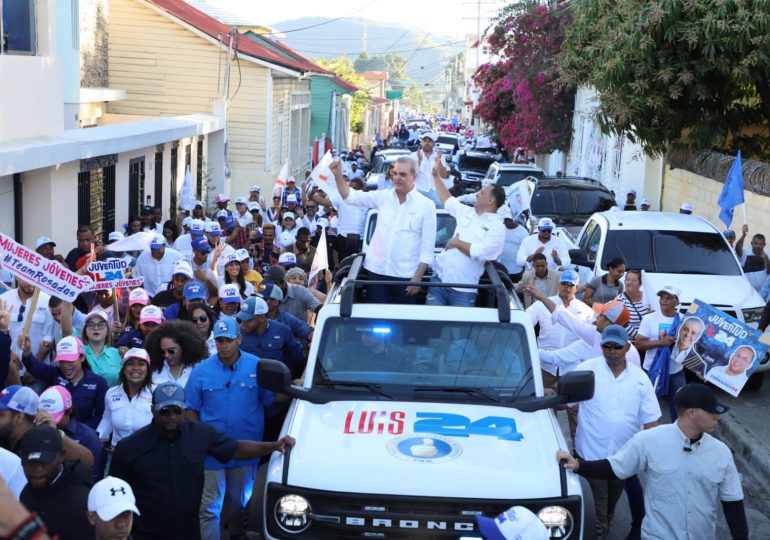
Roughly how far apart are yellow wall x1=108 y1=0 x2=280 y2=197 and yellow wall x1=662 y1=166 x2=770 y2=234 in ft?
38.7

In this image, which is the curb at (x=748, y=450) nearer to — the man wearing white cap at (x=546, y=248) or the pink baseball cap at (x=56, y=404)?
the man wearing white cap at (x=546, y=248)

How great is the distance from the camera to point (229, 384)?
7480 mm

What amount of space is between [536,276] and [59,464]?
7546 mm

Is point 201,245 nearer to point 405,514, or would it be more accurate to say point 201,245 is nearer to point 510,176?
point 405,514

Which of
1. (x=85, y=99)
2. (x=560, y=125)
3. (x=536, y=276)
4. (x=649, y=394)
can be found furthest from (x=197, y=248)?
(x=560, y=125)

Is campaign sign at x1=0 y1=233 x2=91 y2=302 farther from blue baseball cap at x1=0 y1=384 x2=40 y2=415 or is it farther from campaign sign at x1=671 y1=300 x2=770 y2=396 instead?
campaign sign at x1=671 y1=300 x2=770 y2=396

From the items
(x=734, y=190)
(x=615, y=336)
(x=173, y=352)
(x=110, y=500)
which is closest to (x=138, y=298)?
(x=173, y=352)

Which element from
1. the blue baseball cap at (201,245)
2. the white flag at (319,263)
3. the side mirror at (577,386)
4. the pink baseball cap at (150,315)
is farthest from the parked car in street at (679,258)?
the side mirror at (577,386)

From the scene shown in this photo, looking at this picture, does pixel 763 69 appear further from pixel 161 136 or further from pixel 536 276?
pixel 161 136

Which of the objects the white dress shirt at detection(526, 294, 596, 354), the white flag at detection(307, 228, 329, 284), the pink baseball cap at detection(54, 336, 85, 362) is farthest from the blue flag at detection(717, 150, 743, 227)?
the pink baseball cap at detection(54, 336, 85, 362)

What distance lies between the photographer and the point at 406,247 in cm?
938

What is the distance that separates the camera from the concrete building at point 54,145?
1437cm

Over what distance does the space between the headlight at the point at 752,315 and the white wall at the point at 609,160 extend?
Answer: 862 cm

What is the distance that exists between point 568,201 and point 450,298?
38.1 ft
